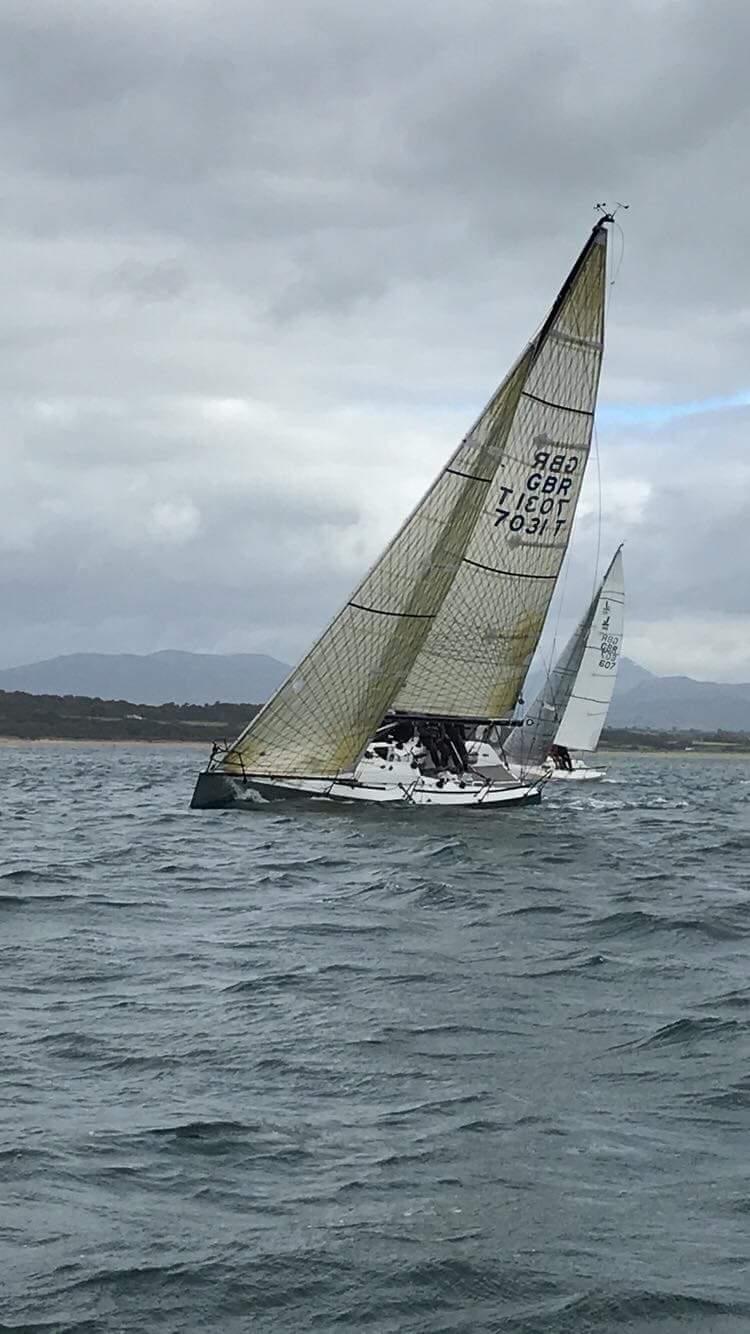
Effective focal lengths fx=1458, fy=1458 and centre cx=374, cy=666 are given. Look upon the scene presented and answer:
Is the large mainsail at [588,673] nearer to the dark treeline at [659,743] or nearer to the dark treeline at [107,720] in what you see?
the dark treeline at [107,720]

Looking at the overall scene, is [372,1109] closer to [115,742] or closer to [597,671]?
[597,671]

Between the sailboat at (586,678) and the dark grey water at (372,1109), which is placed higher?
the sailboat at (586,678)

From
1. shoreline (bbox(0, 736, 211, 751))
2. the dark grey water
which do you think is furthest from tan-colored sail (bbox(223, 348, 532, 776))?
shoreline (bbox(0, 736, 211, 751))

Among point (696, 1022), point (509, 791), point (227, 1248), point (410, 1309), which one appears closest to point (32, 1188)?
point (227, 1248)

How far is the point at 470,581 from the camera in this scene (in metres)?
36.6

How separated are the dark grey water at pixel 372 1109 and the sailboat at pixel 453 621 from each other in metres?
13.2

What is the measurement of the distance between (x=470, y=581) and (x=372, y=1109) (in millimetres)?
27679

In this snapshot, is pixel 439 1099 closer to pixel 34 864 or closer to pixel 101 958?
pixel 101 958

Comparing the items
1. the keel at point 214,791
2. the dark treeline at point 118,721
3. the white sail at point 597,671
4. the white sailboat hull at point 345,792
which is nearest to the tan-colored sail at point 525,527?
the white sailboat hull at point 345,792

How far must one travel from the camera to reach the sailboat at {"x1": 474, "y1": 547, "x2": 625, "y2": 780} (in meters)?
64.0

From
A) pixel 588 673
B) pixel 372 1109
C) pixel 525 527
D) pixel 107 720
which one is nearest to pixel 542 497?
pixel 525 527

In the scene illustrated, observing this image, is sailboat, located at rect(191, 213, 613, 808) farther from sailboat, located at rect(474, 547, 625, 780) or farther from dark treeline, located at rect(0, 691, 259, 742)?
dark treeline, located at rect(0, 691, 259, 742)

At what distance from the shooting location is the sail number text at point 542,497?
36.2m

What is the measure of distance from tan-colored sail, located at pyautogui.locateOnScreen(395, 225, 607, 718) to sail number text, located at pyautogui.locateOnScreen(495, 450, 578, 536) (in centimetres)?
3
